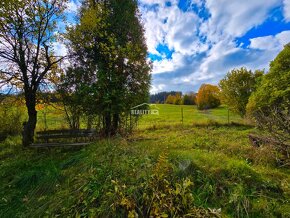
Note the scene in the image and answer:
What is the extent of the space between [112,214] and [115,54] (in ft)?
22.3

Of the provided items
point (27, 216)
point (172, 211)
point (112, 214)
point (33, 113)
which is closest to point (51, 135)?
point (33, 113)

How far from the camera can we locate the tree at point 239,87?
51.7 ft

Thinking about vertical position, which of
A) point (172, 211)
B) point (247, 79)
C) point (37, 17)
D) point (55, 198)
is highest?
point (37, 17)

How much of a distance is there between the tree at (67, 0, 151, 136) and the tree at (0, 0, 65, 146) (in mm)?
967

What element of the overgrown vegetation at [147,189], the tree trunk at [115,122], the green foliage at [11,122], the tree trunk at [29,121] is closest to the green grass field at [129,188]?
the overgrown vegetation at [147,189]

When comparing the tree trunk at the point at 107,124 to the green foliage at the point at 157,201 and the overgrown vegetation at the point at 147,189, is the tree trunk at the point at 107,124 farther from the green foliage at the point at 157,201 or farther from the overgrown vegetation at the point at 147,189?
the green foliage at the point at 157,201

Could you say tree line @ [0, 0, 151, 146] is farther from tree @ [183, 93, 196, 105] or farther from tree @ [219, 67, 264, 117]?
tree @ [183, 93, 196, 105]

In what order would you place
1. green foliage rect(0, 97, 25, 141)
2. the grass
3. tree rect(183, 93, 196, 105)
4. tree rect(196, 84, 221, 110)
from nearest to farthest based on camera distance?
green foliage rect(0, 97, 25, 141)
the grass
tree rect(196, 84, 221, 110)
tree rect(183, 93, 196, 105)

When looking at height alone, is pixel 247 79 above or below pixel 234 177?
above

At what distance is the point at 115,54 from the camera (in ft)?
25.7

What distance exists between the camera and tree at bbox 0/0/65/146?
662cm

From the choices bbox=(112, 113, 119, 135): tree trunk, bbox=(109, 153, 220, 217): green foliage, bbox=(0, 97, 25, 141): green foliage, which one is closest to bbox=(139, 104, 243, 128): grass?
bbox=(112, 113, 119, 135): tree trunk

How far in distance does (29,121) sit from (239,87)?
624 inches

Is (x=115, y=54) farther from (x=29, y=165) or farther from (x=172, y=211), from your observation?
(x=172, y=211)
